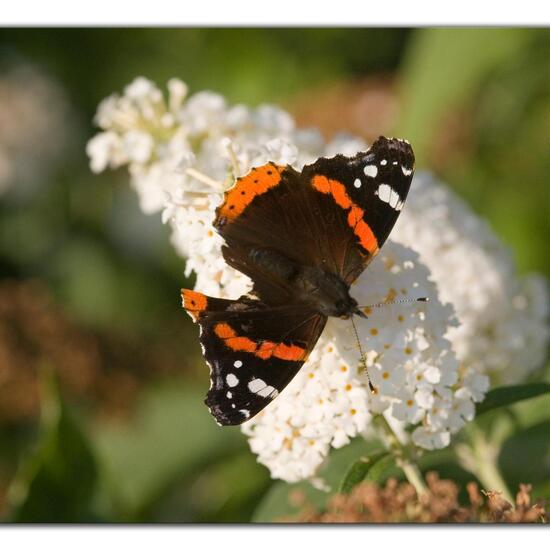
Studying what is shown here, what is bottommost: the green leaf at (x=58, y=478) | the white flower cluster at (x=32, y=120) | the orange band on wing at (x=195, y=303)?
the green leaf at (x=58, y=478)

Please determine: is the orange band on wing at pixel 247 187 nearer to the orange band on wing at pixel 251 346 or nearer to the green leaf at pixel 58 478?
the orange band on wing at pixel 251 346

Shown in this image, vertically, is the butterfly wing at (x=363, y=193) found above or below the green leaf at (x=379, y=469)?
above

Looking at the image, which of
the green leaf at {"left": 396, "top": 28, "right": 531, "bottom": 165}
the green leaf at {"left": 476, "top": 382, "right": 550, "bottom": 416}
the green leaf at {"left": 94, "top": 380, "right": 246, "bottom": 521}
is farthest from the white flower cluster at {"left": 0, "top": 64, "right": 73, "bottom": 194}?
the green leaf at {"left": 476, "top": 382, "right": 550, "bottom": 416}

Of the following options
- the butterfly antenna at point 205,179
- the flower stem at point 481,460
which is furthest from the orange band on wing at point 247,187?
the flower stem at point 481,460

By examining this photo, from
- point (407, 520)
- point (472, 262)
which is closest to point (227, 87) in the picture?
point (472, 262)

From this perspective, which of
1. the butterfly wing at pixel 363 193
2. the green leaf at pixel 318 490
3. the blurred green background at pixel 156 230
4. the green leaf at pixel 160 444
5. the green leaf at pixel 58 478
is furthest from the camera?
the green leaf at pixel 160 444

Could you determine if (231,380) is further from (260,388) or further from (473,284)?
(473,284)
